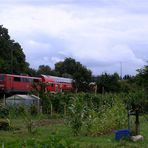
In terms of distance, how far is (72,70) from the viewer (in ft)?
354

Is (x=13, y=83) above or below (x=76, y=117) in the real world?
above

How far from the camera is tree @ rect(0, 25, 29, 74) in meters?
84.9

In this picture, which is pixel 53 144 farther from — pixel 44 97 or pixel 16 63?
pixel 16 63

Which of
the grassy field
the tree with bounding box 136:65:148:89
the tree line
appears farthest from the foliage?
the tree with bounding box 136:65:148:89

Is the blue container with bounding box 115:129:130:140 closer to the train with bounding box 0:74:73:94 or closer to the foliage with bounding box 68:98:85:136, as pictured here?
the foliage with bounding box 68:98:85:136

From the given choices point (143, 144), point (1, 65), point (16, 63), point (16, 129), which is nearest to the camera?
point (143, 144)

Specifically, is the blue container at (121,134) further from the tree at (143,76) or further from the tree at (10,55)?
the tree at (10,55)

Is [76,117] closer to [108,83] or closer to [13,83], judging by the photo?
[13,83]

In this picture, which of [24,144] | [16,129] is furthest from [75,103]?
[24,144]

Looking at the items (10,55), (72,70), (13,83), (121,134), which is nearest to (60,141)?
(121,134)

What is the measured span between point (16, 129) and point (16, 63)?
66650 mm

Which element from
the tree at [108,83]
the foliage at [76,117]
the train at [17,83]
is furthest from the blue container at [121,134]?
the tree at [108,83]

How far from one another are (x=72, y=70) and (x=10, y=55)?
2311 cm

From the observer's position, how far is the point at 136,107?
62.3ft
